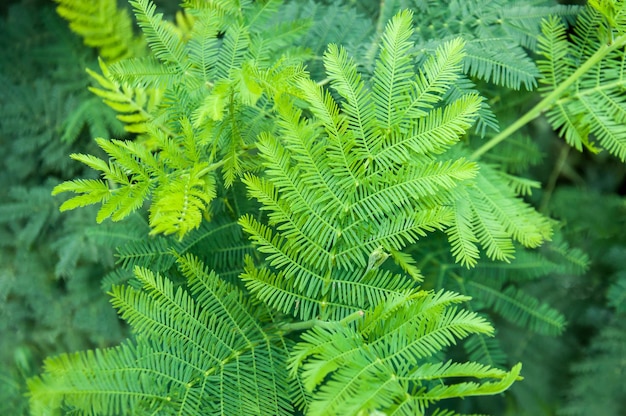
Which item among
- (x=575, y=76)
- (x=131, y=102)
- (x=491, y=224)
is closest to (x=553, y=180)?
(x=575, y=76)

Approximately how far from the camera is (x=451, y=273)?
4.81ft

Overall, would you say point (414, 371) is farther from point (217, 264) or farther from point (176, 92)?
point (176, 92)

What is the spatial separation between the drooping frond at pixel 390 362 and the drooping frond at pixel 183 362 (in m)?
0.12

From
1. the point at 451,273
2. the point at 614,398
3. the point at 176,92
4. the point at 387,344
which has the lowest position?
the point at 614,398

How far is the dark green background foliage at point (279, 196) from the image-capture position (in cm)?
97

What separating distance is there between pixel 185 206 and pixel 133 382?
0.33 metres

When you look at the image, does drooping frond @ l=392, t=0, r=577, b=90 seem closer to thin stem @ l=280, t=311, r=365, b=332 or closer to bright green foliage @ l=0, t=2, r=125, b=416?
thin stem @ l=280, t=311, r=365, b=332

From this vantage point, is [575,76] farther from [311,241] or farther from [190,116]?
[190,116]

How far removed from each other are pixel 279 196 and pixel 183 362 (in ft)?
1.17

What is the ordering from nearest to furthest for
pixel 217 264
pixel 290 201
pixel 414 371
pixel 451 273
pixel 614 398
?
pixel 414 371 → pixel 290 201 → pixel 217 264 → pixel 451 273 → pixel 614 398

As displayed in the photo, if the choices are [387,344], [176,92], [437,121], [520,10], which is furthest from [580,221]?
[176,92]

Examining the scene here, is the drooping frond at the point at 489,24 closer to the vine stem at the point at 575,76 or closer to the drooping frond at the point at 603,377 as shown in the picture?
the vine stem at the point at 575,76

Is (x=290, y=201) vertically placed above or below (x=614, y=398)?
above

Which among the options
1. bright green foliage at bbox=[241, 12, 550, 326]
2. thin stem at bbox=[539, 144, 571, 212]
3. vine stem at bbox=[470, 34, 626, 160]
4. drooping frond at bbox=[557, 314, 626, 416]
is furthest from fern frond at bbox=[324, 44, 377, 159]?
drooping frond at bbox=[557, 314, 626, 416]
